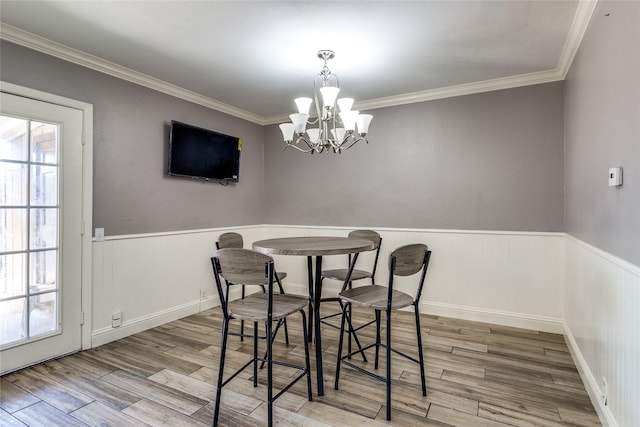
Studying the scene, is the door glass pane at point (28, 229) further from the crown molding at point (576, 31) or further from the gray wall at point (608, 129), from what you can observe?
the crown molding at point (576, 31)

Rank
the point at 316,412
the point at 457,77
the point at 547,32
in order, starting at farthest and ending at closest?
the point at 457,77 → the point at 547,32 → the point at 316,412

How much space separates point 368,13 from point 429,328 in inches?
110

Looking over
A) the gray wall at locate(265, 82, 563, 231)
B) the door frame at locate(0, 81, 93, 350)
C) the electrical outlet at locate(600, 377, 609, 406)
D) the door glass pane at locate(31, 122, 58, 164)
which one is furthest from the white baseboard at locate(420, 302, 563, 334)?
the door glass pane at locate(31, 122, 58, 164)

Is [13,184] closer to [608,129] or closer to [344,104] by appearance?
[344,104]

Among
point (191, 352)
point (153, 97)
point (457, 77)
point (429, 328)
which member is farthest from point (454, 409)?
point (153, 97)

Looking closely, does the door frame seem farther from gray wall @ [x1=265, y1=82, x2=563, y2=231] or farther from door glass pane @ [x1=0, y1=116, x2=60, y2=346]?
gray wall @ [x1=265, y1=82, x2=563, y2=231]

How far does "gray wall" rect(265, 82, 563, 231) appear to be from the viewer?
129 inches

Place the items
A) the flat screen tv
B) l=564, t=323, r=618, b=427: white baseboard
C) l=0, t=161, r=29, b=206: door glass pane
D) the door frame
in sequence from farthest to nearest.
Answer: the flat screen tv → the door frame → l=0, t=161, r=29, b=206: door glass pane → l=564, t=323, r=618, b=427: white baseboard

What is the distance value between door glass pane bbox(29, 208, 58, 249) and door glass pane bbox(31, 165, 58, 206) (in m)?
0.06

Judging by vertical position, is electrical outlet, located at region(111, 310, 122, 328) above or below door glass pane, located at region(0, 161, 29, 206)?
below

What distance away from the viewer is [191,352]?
2.82 m

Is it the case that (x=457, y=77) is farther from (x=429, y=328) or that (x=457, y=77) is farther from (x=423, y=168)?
(x=429, y=328)

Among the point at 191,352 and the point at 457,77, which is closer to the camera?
the point at 191,352

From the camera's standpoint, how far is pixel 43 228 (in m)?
2.59
